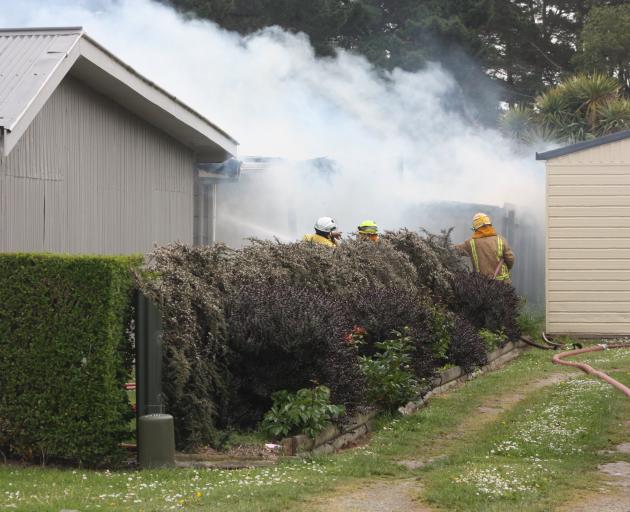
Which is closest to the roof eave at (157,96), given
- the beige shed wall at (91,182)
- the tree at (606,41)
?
the beige shed wall at (91,182)

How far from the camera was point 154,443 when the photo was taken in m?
8.13

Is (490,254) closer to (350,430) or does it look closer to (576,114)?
(350,430)

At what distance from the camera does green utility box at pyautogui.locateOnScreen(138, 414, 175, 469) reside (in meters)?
8.12

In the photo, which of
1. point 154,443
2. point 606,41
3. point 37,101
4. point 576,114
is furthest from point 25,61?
point 606,41

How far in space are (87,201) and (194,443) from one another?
19.0 feet

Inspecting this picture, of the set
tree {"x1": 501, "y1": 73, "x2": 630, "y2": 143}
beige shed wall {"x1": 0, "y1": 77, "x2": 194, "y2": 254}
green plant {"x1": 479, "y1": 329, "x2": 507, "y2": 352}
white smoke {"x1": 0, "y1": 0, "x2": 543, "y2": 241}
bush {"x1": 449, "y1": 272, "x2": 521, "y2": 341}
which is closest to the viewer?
beige shed wall {"x1": 0, "y1": 77, "x2": 194, "y2": 254}

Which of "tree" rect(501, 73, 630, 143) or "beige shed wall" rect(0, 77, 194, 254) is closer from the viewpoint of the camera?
"beige shed wall" rect(0, 77, 194, 254)

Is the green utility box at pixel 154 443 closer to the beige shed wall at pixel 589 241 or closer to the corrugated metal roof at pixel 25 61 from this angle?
the corrugated metal roof at pixel 25 61

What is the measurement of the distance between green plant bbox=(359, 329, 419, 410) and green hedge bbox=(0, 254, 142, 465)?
118 inches

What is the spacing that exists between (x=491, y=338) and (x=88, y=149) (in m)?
5.88

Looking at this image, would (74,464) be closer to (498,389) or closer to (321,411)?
(321,411)

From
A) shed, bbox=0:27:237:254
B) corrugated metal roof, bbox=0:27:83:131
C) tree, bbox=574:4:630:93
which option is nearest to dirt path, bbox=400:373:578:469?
shed, bbox=0:27:237:254

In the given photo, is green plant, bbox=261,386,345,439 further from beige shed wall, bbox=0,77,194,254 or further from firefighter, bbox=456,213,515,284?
firefighter, bbox=456,213,515,284

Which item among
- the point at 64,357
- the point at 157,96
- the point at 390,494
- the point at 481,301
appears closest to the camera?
the point at 390,494
